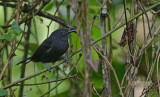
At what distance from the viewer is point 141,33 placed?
156 inches

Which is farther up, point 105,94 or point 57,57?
point 57,57

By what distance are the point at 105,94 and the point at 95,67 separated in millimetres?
704

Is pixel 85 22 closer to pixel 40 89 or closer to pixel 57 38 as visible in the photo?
pixel 57 38

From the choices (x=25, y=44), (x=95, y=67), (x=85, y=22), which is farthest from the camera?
(x=25, y=44)

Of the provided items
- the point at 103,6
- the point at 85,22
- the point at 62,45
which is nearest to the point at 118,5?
the point at 62,45

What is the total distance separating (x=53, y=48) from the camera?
159 inches

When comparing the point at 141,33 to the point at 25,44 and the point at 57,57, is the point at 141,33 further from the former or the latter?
the point at 25,44

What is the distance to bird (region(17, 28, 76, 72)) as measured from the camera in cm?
401

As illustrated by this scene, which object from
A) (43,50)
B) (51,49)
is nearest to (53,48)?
(51,49)

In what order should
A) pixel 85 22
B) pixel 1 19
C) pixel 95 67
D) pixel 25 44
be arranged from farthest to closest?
1. pixel 1 19
2. pixel 25 44
3. pixel 95 67
4. pixel 85 22

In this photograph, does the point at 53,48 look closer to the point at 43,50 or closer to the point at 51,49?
the point at 51,49

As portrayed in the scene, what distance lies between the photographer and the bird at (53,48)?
4012 mm

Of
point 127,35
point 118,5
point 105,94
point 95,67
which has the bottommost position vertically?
point 105,94

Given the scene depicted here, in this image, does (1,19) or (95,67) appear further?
(1,19)
